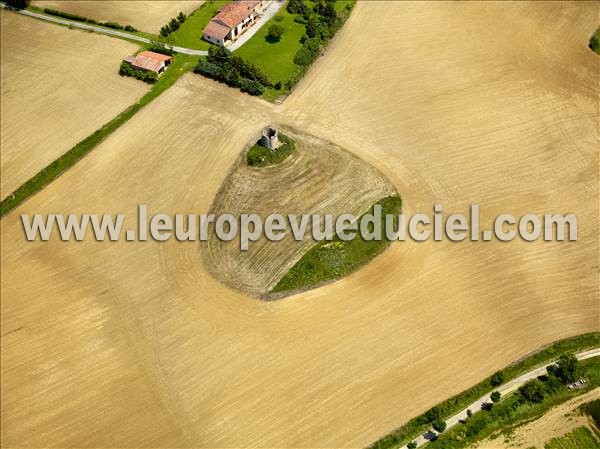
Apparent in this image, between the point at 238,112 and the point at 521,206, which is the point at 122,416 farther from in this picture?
the point at 521,206

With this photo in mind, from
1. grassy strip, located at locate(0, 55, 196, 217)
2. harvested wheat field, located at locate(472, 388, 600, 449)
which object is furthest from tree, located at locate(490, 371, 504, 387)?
grassy strip, located at locate(0, 55, 196, 217)

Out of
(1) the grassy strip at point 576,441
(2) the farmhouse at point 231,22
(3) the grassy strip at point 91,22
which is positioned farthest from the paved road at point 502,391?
(3) the grassy strip at point 91,22

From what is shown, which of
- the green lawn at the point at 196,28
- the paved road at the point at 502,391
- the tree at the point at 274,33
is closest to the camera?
the paved road at the point at 502,391

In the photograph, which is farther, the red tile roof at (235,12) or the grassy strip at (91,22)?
the grassy strip at (91,22)

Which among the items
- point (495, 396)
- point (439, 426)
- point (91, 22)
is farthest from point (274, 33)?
point (439, 426)

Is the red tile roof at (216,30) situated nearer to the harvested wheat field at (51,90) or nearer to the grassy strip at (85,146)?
the grassy strip at (85,146)

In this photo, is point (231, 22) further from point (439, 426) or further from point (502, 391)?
point (439, 426)
